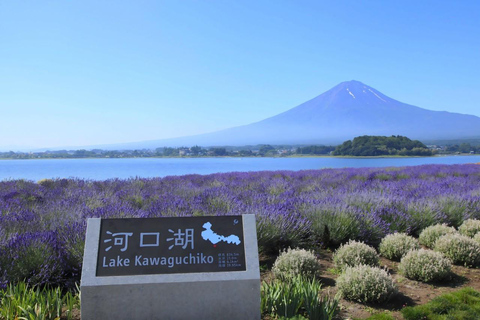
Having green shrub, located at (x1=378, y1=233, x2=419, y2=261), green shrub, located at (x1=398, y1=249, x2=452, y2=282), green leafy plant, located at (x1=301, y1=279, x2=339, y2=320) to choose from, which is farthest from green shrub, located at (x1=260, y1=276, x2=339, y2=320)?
green shrub, located at (x1=378, y1=233, x2=419, y2=261)

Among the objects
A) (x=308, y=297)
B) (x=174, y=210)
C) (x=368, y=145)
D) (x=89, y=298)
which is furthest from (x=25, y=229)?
(x=368, y=145)

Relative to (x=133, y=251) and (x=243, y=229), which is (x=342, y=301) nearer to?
(x=243, y=229)

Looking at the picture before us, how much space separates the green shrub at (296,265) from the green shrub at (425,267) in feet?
3.54

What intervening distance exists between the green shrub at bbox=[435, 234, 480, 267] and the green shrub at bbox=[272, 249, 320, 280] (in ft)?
6.72

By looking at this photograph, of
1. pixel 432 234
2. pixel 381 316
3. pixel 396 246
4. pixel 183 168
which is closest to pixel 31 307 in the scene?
pixel 381 316

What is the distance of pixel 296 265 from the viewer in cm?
414

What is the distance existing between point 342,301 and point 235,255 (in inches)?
58.4

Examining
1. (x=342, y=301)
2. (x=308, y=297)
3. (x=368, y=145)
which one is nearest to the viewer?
(x=308, y=297)

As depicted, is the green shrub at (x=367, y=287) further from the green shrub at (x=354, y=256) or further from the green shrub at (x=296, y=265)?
the green shrub at (x=354, y=256)

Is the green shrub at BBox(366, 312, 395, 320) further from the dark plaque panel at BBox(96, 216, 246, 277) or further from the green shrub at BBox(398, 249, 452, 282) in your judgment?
the dark plaque panel at BBox(96, 216, 246, 277)

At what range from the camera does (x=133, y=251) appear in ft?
9.49

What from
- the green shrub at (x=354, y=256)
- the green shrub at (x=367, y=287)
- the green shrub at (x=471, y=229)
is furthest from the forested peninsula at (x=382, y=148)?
the green shrub at (x=367, y=287)

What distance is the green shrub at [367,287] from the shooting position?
3.69 m

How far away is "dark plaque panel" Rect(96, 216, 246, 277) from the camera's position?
9.32 ft
